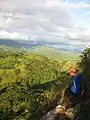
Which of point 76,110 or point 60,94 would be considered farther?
point 60,94

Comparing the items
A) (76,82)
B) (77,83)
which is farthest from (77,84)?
(76,82)

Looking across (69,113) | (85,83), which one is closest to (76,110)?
(69,113)

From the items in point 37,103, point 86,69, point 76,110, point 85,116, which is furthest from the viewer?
point 37,103

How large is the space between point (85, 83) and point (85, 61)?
3107 millimetres

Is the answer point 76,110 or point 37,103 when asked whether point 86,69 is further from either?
point 37,103

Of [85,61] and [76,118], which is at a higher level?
[85,61]

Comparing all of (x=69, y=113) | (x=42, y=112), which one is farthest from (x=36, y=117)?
(x=69, y=113)

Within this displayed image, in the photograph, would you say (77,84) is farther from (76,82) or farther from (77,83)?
(76,82)

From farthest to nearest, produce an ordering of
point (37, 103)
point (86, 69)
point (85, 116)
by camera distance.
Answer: point (37, 103) < point (86, 69) < point (85, 116)

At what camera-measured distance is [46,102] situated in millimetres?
27453

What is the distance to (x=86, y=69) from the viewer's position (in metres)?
24.4

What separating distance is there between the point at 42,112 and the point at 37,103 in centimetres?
304

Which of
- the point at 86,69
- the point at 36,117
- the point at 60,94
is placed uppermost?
the point at 86,69

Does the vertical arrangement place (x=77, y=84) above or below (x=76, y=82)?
below
